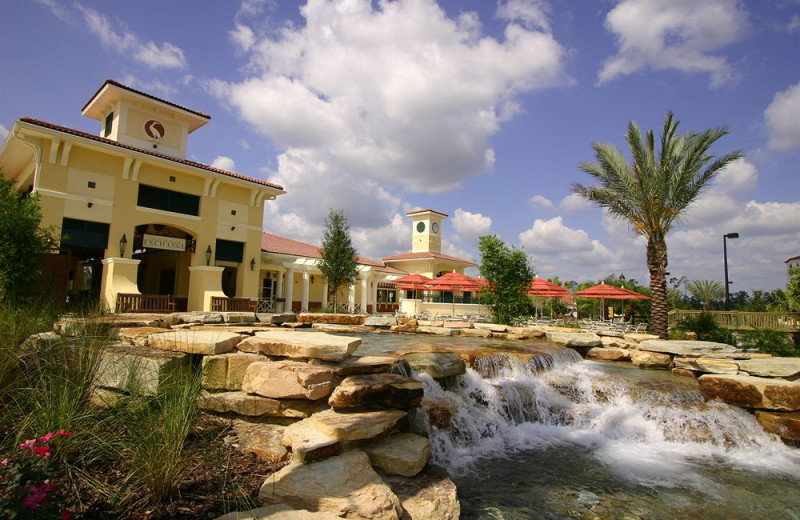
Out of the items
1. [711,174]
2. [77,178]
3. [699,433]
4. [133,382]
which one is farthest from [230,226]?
[711,174]

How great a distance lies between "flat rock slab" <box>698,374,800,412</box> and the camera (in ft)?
24.2

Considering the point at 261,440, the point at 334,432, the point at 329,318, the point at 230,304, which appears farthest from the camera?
the point at 230,304

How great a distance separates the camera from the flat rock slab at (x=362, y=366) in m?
5.12

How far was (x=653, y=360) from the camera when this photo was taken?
11.0 metres

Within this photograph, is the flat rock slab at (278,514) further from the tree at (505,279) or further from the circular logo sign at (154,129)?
the circular logo sign at (154,129)

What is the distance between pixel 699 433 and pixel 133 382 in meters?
8.59

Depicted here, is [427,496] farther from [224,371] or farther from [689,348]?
[689,348]

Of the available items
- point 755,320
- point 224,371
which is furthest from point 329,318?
point 755,320

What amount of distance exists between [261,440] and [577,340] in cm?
1071

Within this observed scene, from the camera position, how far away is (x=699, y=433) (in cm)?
715

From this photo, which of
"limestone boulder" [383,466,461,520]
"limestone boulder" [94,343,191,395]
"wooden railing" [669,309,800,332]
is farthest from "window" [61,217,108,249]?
"wooden railing" [669,309,800,332]

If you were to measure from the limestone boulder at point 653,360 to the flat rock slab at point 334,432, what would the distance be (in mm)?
9179

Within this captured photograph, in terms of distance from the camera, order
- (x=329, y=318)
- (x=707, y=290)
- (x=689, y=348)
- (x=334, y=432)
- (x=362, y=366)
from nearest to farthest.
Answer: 1. (x=334, y=432)
2. (x=362, y=366)
3. (x=689, y=348)
4. (x=329, y=318)
5. (x=707, y=290)

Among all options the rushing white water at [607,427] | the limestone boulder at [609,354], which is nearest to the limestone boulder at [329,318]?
the rushing white water at [607,427]
